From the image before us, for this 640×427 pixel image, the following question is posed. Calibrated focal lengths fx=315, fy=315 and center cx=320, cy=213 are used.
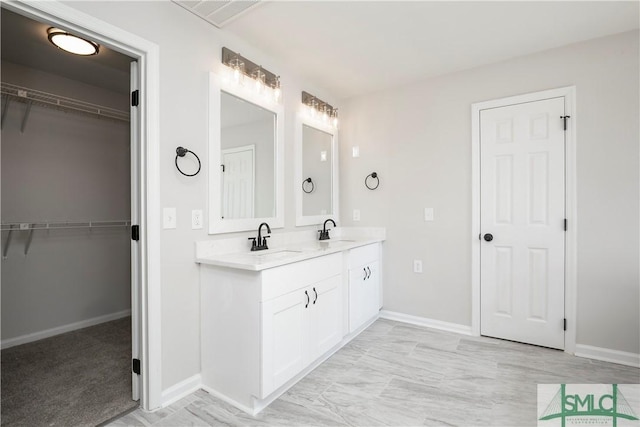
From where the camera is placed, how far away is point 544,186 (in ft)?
8.73

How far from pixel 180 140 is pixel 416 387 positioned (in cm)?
223

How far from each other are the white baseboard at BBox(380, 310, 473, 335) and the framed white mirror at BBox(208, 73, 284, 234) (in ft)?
5.27

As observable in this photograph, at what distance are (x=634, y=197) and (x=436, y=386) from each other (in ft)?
6.68

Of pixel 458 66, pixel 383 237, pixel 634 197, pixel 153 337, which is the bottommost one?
pixel 153 337

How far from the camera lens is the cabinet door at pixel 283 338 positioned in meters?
1.83

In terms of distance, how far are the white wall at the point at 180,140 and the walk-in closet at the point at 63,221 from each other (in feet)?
1.63

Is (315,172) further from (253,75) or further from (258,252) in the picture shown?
(258,252)

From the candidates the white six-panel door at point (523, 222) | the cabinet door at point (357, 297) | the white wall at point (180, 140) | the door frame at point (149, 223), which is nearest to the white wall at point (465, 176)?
the white six-panel door at point (523, 222)

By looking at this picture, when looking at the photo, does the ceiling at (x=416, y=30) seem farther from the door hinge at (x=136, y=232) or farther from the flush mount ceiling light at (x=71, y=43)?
the door hinge at (x=136, y=232)

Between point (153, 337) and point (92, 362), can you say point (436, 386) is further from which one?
point (92, 362)

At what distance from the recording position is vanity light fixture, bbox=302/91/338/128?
124 inches

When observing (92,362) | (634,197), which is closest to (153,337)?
(92,362)

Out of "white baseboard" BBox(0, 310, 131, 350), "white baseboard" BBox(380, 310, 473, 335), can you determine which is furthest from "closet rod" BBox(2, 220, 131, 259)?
"white baseboard" BBox(380, 310, 473, 335)

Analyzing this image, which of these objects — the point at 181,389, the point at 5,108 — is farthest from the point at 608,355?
the point at 5,108
